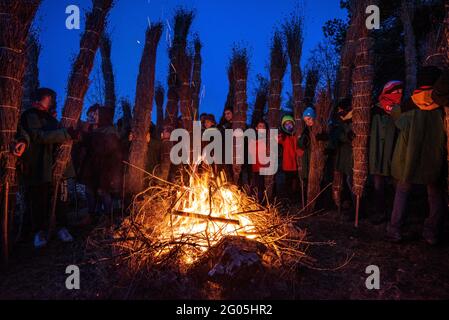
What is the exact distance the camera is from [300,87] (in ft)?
21.5

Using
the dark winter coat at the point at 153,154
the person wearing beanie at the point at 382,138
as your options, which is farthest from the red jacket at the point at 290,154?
the dark winter coat at the point at 153,154

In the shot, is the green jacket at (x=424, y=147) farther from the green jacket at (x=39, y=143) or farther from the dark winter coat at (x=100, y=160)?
the dark winter coat at (x=100, y=160)

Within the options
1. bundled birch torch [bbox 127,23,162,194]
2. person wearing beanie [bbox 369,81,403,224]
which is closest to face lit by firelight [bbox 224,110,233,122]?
bundled birch torch [bbox 127,23,162,194]

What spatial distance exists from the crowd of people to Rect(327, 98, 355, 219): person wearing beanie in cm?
1

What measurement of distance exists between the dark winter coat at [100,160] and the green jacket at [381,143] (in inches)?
133

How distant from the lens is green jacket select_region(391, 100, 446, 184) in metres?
2.95

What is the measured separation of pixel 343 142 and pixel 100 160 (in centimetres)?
338

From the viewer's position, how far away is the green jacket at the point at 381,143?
3.70 metres

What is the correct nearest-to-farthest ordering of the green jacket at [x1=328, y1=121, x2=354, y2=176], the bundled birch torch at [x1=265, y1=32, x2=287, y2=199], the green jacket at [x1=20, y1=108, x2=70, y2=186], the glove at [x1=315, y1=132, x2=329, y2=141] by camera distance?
the green jacket at [x1=20, y1=108, x2=70, y2=186] < the green jacket at [x1=328, y1=121, x2=354, y2=176] < the glove at [x1=315, y1=132, x2=329, y2=141] < the bundled birch torch at [x1=265, y1=32, x2=287, y2=199]

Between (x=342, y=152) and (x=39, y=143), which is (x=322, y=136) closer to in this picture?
(x=342, y=152)

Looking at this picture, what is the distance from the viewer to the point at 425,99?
2916 millimetres

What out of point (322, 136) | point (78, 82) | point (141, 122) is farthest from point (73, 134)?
point (322, 136)

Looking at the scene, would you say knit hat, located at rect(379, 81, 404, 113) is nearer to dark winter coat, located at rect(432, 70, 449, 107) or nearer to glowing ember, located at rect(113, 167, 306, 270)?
dark winter coat, located at rect(432, 70, 449, 107)
